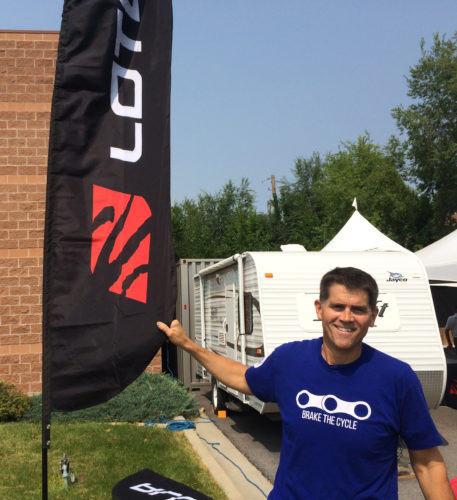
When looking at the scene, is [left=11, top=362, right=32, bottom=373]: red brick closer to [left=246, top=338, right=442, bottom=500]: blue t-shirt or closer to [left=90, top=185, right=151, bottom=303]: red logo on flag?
[left=90, top=185, right=151, bottom=303]: red logo on flag

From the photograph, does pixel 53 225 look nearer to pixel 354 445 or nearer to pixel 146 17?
pixel 146 17

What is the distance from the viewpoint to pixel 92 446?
8281 mm

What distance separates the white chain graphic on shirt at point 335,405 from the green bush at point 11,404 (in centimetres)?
850

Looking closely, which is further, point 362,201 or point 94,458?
point 362,201

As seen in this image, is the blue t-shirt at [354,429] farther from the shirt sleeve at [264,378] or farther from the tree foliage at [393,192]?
the tree foliage at [393,192]

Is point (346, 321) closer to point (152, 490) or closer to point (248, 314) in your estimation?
point (152, 490)

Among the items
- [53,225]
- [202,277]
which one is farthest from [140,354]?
[202,277]

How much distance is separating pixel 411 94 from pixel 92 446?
112 ft

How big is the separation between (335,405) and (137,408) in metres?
8.20

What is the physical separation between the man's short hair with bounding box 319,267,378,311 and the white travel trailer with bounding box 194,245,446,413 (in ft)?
19.8

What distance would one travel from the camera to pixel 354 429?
253cm

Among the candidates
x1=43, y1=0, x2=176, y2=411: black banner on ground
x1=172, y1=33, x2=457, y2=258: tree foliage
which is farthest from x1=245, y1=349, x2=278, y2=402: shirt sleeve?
x1=172, y1=33, x2=457, y2=258: tree foliage

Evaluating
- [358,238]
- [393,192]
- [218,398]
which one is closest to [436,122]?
[393,192]

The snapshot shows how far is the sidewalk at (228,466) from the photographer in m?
6.91
